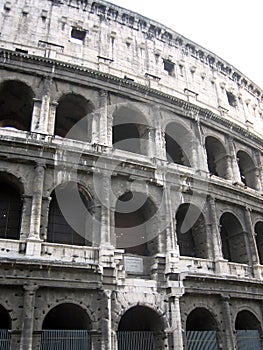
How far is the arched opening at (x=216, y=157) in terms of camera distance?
49.8ft

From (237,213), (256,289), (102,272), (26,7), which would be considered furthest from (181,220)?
(26,7)

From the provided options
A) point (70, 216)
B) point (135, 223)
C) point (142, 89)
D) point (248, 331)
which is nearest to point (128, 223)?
point (135, 223)

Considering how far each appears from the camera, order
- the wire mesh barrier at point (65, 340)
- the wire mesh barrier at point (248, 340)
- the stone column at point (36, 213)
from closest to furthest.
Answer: the wire mesh barrier at point (65, 340) → the stone column at point (36, 213) → the wire mesh barrier at point (248, 340)

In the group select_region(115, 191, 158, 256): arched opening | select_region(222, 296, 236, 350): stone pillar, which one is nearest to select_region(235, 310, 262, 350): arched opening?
select_region(222, 296, 236, 350): stone pillar

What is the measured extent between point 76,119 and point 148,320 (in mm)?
7544

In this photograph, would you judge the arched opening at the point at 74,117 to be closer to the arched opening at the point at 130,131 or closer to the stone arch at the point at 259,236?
the arched opening at the point at 130,131

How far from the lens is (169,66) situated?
15.9 meters

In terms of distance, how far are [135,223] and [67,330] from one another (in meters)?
4.23

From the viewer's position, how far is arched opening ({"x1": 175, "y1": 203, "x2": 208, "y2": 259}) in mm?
12806

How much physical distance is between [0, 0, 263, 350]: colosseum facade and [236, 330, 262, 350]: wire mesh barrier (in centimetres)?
5

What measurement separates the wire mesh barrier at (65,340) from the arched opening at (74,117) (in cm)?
640

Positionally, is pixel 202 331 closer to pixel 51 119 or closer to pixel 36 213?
pixel 36 213

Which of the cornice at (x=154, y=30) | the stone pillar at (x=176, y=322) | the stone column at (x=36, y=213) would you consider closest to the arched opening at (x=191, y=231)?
the stone pillar at (x=176, y=322)

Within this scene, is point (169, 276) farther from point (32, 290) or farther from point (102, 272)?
point (32, 290)
